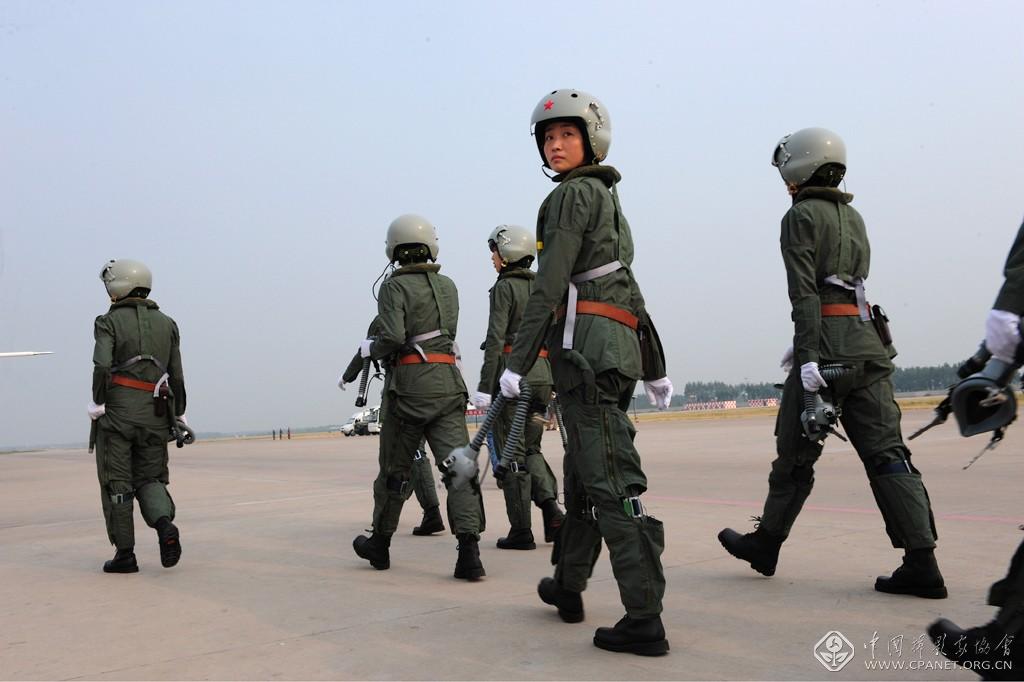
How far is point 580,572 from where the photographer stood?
4.01m

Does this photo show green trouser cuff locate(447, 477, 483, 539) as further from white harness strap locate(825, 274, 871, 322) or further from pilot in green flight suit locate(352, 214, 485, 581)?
white harness strap locate(825, 274, 871, 322)

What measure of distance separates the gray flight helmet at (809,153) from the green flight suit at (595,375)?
4.12ft

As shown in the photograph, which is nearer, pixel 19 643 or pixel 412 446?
pixel 19 643

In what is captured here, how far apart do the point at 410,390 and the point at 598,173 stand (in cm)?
212

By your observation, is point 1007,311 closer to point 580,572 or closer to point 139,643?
point 580,572

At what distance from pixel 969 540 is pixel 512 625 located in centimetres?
312

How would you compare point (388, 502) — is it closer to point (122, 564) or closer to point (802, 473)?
Answer: point (122, 564)

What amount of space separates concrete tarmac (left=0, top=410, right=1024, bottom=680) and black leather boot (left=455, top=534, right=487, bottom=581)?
0.13 metres

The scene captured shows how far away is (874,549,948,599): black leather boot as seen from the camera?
13.6 ft

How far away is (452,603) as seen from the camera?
4.51 meters

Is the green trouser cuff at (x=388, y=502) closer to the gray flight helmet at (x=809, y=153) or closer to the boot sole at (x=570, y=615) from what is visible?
the boot sole at (x=570, y=615)

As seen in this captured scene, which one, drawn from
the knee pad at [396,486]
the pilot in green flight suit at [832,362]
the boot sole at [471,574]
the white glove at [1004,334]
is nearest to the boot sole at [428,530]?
the knee pad at [396,486]

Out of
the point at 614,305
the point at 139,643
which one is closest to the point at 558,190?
the point at 614,305

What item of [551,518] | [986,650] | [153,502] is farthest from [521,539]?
[986,650]
